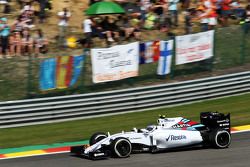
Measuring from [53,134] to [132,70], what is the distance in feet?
12.3

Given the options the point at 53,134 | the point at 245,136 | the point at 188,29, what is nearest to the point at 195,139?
the point at 245,136

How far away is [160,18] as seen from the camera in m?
21.1

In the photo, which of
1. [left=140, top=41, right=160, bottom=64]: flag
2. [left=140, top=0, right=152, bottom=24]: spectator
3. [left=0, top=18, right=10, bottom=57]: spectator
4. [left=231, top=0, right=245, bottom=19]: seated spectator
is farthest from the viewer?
[left=231, top=0, right=245, bottom=19]: seated spectator

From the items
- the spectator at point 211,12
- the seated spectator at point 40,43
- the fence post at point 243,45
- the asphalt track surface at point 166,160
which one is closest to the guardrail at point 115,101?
the fence post at point 243,45

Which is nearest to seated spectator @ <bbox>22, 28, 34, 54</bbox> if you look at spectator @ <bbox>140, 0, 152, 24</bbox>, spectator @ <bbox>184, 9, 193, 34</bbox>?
spectator @ <bbox>140, 0, 152, 24</bbox>

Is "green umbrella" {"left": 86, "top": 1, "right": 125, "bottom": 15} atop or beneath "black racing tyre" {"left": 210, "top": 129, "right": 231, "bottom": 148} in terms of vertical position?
atop

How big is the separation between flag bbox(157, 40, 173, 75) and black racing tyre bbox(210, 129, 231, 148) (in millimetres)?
6103

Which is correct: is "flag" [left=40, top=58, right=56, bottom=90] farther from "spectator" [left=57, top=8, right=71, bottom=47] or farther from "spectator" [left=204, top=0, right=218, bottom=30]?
"spectator" [left=204, top=0, right=218, bottom=30]

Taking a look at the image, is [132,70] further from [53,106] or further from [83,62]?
[53,106]

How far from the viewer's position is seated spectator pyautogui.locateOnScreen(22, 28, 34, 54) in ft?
59.6

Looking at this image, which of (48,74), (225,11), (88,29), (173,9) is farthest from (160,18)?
(48,74)

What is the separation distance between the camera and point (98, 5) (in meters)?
19.6

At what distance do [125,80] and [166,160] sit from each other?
6.33m

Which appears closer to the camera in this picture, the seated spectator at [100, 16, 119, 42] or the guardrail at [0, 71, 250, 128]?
the guardrail at [0, 71, 250, 128]
